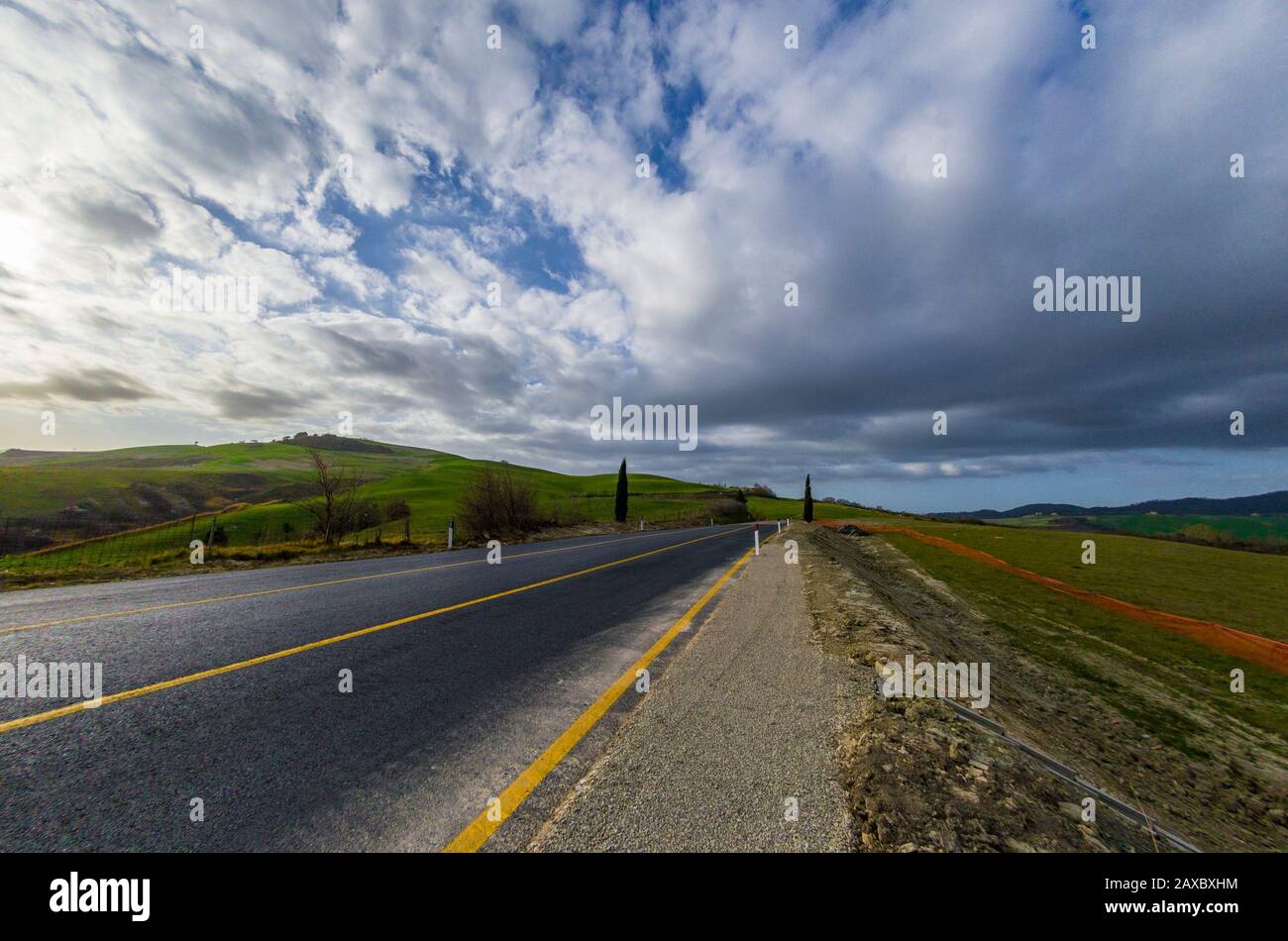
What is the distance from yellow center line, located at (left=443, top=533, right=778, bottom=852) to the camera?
216cm

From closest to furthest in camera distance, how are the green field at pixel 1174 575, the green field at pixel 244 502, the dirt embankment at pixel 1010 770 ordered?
the dirt embankment at pixel 1010 770 < the green field at pixel 1174 575 < the green field at pixel 244 502

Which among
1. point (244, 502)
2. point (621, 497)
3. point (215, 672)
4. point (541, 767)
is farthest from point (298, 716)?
point (244, 502)

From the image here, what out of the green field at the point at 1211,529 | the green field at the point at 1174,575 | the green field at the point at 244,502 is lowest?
the green field at the point at 1211,529

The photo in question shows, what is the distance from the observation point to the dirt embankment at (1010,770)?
2.33 meters

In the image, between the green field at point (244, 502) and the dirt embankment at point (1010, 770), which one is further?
the green field at point (244, 502)

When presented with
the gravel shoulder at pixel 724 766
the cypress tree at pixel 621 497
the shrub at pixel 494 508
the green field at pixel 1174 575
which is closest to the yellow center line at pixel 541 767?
the gravel shoulder at pixel 724 766

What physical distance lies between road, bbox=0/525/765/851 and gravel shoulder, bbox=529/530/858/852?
26 centimetres

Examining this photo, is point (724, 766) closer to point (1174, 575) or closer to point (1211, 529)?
point (1174, 575)

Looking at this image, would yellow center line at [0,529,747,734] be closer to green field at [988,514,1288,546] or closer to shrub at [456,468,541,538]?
shrub at [456,468,541,538]

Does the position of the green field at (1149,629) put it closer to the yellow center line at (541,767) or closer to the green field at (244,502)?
the yellow center line at (541,767)

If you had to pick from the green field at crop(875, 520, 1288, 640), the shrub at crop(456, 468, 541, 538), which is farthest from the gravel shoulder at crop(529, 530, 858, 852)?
the shrub at crop(456, 468, 541, 538)

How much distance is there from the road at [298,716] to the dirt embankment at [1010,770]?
1.76 m

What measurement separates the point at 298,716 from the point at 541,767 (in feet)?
6.48
